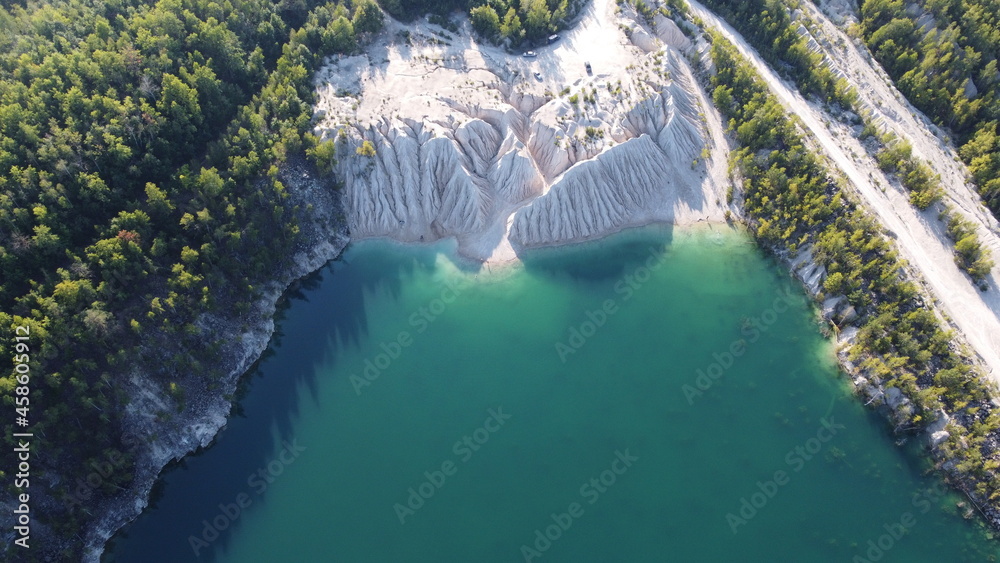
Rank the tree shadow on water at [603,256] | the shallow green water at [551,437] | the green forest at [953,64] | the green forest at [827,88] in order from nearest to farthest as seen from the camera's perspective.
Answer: the shallow green water at [551,437] → the green forest at [827,88] → the tree shadow on water at [603,256] → the green forest at [953,64]

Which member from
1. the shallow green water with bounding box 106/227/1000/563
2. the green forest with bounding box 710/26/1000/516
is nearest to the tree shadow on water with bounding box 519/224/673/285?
the shallow green water with bounding box 106/227/1000/563

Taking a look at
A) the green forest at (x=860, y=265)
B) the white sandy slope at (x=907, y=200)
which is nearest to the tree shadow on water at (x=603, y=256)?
the green forest at (x=860, y=265)

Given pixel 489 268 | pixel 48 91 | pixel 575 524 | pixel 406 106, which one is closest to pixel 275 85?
pixel 406 106

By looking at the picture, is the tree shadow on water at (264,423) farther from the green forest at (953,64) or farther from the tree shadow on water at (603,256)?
the green forest at (953,64)

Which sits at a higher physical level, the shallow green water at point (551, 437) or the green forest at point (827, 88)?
the green forest at point (827, 88)

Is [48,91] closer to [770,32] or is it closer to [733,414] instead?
[733,414]
